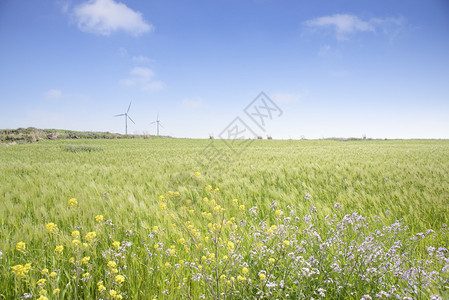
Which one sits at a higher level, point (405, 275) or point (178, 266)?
point (405, 275)

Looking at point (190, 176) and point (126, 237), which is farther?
point (190, 176)

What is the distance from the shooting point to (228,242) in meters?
2.21

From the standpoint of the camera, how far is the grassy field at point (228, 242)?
5.86 ft

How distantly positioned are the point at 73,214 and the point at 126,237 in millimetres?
1264

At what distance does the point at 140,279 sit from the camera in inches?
81.6

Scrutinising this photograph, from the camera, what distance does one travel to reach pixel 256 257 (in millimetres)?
2096

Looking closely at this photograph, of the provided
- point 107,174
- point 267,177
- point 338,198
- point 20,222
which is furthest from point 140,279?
point 107,174

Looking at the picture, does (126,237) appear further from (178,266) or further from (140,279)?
(178,266)

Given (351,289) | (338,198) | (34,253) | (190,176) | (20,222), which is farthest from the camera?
(190,176)

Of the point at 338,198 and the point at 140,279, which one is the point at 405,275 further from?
the point at 338,198

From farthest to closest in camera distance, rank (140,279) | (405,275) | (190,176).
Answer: (190,176), (140,279), (405,275)

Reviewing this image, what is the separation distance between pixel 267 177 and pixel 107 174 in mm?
5250

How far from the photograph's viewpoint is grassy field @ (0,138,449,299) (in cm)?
179

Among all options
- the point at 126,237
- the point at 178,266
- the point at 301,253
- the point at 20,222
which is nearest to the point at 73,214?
the point at 20,222
